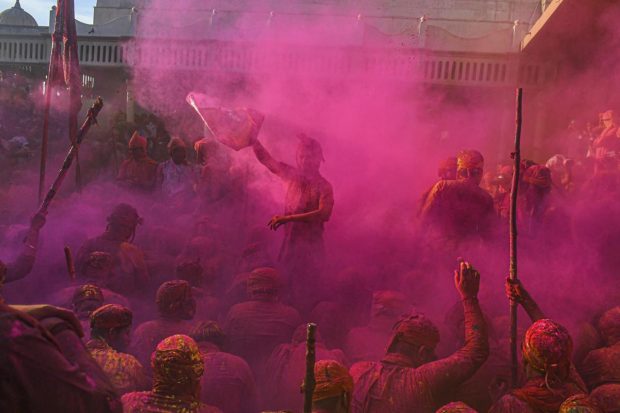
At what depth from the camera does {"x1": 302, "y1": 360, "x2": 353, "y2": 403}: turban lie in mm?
3641

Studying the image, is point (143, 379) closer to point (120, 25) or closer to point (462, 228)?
point (462, 228)

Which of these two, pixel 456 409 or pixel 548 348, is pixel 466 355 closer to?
pixel 548 348

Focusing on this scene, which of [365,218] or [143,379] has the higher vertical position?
[365,218]

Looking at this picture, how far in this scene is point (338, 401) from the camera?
12.1 feet

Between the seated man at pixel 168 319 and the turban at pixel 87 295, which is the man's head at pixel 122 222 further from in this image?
the seated man at pixel 168 319

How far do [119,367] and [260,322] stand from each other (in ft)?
4.88

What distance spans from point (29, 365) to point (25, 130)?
1164 cm

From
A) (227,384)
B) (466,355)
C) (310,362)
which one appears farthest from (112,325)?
(466,355)

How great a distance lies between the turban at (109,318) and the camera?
4.19 m

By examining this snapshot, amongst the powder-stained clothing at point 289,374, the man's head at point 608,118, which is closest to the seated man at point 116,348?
the powder-stained clothing at point 289,374

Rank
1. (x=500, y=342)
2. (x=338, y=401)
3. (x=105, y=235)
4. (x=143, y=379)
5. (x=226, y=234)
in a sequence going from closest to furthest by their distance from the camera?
(x=338, y=401)
(x=143, y=379)
(x=500, y=342)
(x=105, y=235)
(x=226, y=234)

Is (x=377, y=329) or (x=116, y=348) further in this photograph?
(x=377, y=329)

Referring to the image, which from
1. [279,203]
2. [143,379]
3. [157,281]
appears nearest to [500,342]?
[143,379]

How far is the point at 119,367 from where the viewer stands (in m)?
4.07
